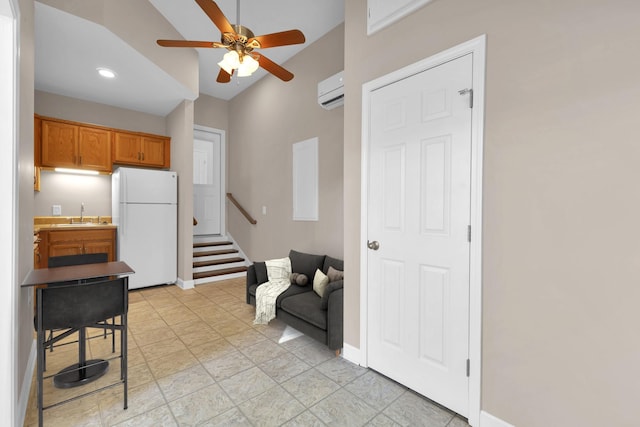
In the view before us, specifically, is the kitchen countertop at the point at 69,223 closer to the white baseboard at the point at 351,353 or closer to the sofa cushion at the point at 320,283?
the sofa cushion at the point at 320,283

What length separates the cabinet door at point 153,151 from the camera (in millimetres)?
4711

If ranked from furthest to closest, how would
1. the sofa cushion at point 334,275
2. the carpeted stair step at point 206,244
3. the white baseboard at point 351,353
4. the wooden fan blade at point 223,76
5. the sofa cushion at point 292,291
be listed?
the carpeted stair step at point 206,244, the sofa cushion at point 292,291, the sofa cushion at point 334,275, the wooden fan blade at point 223,76, the white baseboard at point 351,353

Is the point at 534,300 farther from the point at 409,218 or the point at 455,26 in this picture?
the point at 455,26

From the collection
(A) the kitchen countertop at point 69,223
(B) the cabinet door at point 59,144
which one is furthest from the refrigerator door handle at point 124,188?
(B) the cabinet door at point 59,144

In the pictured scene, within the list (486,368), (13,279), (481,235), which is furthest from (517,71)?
(13,279)

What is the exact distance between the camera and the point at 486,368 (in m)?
1.63

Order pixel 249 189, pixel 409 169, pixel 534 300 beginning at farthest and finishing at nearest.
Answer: pixel 249 189, pixel 409 169, pixel 534 300

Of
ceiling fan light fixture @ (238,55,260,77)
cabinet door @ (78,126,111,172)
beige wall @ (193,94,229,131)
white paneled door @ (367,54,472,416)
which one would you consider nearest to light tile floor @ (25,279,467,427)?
white paneled door @ (367,54,472,416)

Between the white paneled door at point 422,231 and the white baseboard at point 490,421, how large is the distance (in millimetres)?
98

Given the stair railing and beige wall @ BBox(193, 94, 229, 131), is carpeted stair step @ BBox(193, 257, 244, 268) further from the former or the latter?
beige wall @ BBox(193, 94, 229, 131)

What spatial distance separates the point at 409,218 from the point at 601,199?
97 cm

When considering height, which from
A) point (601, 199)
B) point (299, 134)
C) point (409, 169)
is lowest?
point (601, 199)

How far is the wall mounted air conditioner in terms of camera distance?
10.7ft

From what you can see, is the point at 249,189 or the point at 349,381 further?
the point at 249,189
